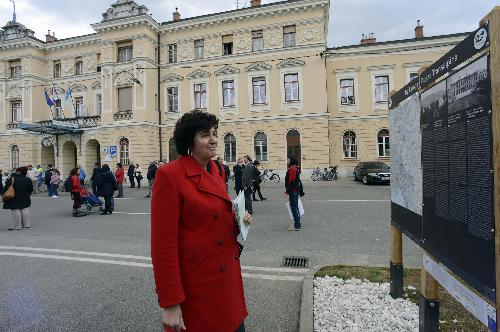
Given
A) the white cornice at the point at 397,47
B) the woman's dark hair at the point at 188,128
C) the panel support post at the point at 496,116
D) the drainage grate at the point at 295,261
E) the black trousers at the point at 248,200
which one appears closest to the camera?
the panel support post at the point at 496,116

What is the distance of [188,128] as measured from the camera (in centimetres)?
221

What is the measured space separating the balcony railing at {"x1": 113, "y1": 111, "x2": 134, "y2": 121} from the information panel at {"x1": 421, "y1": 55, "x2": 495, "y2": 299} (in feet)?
92.0

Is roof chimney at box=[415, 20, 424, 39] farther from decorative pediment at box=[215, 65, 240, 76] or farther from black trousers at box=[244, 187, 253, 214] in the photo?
black trousers at box=[244, 187, 253, 214]

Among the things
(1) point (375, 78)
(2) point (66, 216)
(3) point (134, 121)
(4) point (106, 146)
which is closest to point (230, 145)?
(3) point (134, 121)

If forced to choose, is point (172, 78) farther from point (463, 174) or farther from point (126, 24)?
point (463, 174)

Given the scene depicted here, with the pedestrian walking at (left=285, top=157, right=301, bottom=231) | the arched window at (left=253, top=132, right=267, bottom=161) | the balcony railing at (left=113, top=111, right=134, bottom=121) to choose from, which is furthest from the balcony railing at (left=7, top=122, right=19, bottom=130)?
the pedestrian walking at (left=285, top=157, right=301, bottom=231)

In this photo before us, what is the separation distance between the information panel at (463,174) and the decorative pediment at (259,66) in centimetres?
2478

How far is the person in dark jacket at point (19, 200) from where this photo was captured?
955 centimetres

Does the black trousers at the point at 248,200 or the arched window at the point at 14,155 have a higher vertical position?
the arched window at the point at 14,155

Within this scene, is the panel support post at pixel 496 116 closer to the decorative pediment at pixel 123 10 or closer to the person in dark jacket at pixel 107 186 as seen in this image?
the person in dark jacket at pixel 107 186

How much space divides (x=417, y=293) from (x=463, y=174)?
2.73 metres

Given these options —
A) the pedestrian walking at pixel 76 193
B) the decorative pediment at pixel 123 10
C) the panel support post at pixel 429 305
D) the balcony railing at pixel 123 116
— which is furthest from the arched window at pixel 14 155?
the panel support post at pixel 429 305

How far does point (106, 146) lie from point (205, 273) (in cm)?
2925

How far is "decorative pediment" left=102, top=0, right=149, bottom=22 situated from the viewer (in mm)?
27578
